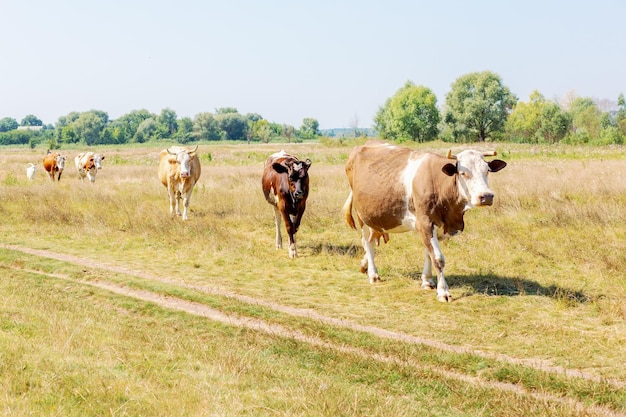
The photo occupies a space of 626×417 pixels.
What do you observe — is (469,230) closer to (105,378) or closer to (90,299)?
(90,299)

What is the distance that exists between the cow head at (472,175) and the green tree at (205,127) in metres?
153

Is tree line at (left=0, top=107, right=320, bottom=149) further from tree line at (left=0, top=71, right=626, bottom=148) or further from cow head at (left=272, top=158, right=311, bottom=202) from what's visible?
cow head at (left=272, top=158, right=311, bottom=202)

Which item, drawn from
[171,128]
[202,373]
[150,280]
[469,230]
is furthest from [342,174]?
[171,128]

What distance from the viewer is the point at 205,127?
6324 inches

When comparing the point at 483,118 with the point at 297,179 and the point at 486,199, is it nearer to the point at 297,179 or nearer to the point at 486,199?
the point at 297,179

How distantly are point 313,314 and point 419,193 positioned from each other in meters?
2.62

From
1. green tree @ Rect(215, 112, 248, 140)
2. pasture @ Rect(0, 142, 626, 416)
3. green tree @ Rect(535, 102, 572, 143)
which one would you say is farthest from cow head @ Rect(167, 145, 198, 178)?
green tree @ Rect(215, 112, 248, 140)

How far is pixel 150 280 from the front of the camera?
38.1 ft

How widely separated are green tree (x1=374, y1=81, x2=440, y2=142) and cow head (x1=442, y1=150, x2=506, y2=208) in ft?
280

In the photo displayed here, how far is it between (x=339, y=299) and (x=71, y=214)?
1137 centimetres

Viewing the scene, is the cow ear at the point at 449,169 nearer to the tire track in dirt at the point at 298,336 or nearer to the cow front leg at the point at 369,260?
the cow front leg at the point at 369,260

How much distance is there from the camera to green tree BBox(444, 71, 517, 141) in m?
→ 84.2

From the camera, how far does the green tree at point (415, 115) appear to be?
9456cm

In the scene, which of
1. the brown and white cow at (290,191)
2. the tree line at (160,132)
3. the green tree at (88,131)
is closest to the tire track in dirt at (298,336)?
the brown and white cow at (290,191)
